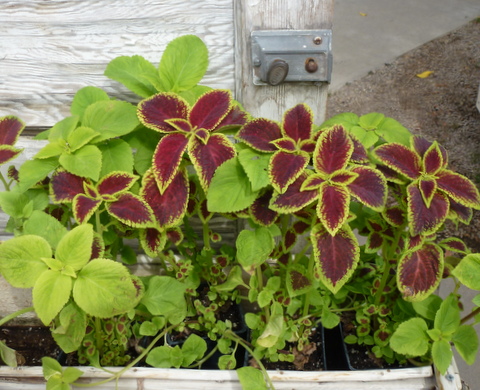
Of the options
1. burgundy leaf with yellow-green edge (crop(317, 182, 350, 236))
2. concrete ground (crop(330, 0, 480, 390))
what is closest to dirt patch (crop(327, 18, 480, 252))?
concrete ground (crop(330, 0, 480, 390))

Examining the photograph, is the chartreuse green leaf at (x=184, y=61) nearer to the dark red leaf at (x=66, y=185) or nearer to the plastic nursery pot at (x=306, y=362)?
the dark red leaf at (x=66, y=185)

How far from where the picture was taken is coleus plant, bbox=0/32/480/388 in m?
0.88

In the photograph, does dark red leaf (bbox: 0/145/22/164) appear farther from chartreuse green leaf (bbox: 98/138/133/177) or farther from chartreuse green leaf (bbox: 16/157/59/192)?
chartreuse green leaf (bbox: 98/138/133/177)

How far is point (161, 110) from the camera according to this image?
38.3 inches

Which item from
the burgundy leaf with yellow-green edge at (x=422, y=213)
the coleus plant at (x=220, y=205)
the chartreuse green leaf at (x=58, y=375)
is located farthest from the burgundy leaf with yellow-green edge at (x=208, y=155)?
the chartreuse green leaf at (x=58, y=375)

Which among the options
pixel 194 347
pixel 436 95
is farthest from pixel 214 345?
pixel 436 95

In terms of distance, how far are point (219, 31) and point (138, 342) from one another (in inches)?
30.5

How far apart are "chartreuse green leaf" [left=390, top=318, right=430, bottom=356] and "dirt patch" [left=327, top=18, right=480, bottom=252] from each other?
4.54ft

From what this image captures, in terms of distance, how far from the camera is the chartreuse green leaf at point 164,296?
1082 millimetres

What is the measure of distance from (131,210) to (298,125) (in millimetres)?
354

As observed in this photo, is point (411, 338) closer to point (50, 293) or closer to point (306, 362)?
point (306, 362)

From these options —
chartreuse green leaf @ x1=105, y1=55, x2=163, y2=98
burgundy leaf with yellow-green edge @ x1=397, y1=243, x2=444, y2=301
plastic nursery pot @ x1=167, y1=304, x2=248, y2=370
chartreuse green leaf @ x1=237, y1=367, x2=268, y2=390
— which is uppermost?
chartreuse green leaf @ x1=105, y1=55, x2=163, y2=98

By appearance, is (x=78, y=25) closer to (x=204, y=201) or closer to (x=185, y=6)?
(x=185, y=6)

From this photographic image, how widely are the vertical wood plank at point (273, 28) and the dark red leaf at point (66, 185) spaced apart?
446mm
